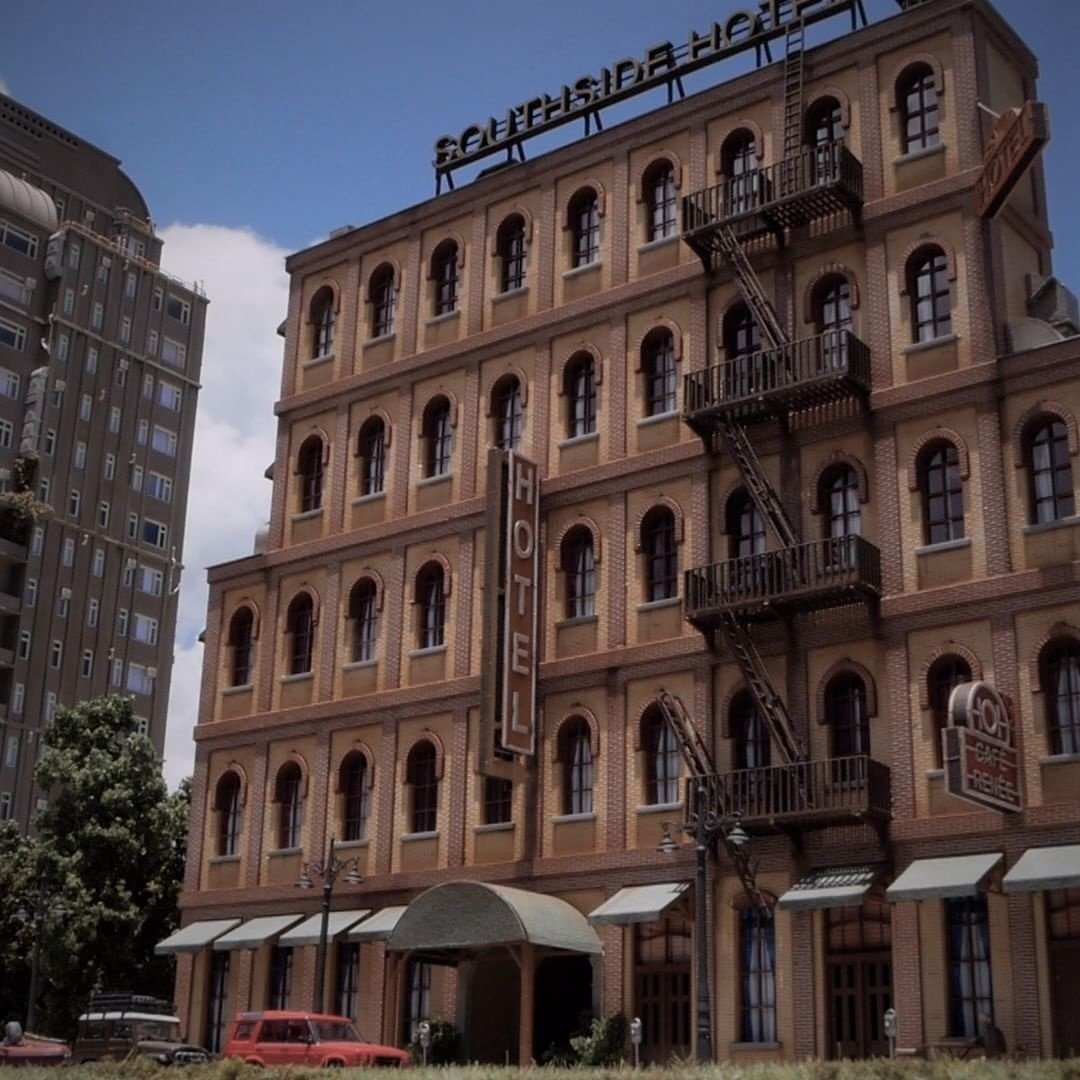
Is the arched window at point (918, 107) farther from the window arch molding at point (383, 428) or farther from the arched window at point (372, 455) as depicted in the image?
the arched window at point (372, 455)

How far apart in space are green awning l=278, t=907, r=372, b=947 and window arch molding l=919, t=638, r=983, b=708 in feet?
45.4

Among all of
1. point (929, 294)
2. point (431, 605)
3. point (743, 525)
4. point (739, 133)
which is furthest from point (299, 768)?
point (929, 294)

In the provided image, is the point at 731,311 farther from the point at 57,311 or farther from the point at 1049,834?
the point at 57,311

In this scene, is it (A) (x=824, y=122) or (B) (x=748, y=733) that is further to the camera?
(A) (x=824, y=122)

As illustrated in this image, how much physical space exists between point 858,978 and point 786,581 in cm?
742

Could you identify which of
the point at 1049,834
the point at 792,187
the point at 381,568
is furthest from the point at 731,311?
the point at 1049,834

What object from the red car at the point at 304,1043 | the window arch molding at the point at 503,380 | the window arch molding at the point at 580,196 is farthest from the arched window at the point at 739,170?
the red car at the point at 304,1043

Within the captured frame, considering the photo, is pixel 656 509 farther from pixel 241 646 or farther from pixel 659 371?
pixel 241 646

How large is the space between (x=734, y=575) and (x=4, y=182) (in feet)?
200

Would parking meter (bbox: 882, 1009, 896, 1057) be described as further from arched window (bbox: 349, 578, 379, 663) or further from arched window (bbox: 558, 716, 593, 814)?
arched window (bbox: 349, 578, 379, 663)

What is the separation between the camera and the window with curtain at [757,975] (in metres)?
31.5

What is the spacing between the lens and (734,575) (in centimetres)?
3328

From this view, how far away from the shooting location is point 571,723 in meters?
36.2

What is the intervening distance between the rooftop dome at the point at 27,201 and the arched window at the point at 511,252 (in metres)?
48.7
